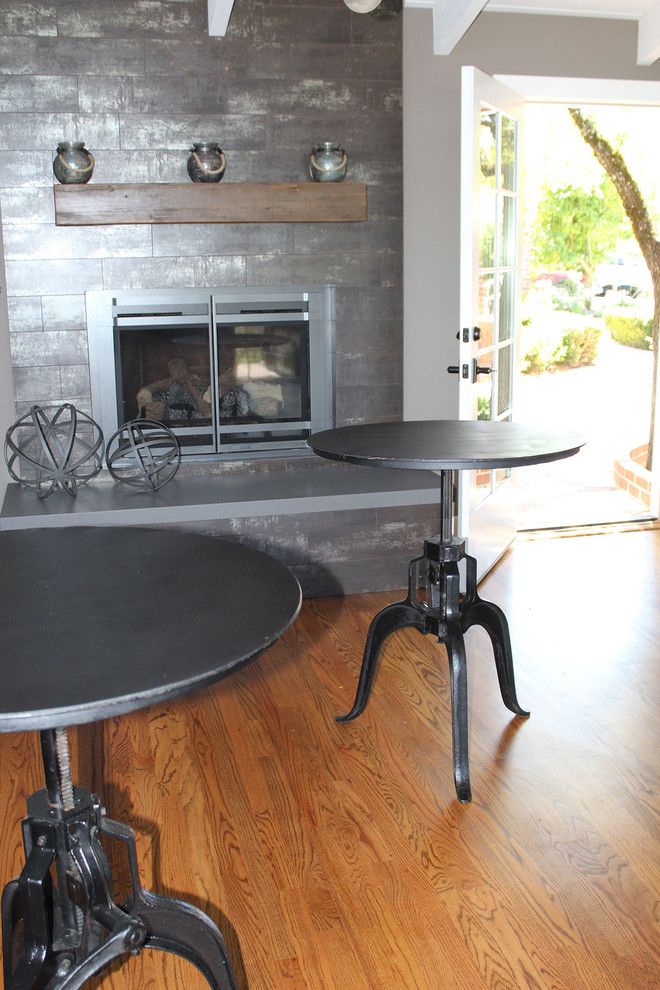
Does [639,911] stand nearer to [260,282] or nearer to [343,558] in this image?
[343,558]

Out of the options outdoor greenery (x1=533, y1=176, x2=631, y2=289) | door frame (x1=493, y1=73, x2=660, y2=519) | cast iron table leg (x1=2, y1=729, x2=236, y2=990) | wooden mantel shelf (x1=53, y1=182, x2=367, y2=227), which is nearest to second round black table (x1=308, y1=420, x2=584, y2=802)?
cast iron table leg (x1=2, y1=729, x2=236, y2=990)

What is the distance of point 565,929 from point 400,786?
616mm

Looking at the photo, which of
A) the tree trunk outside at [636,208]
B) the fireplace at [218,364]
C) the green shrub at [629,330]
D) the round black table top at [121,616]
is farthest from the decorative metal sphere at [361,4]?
the green shrub at [629,330]

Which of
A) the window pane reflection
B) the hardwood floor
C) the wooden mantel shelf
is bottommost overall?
the hardwood floor

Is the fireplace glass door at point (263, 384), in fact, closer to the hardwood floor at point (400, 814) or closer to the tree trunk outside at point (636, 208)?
the hardwood floor at point (400, 814)

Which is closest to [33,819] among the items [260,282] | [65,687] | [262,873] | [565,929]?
[65,687]

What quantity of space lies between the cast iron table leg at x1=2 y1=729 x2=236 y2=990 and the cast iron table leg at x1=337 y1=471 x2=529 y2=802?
3.13 feet

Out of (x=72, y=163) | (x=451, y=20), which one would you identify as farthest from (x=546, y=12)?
(x=72, y=163)

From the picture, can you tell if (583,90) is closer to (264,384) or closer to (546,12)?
(546,12)

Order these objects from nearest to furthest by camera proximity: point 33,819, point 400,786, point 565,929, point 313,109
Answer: point 33,819 < point 565,929 < point 400,786 < point 313,109

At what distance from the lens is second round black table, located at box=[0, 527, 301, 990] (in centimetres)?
119

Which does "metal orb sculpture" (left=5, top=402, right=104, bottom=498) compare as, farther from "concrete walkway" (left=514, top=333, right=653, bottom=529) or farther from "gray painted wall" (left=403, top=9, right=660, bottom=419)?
"concrete walkway" (left=514, top=333, right=653, bottom=529)

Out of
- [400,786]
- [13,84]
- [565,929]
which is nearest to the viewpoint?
[565,929]

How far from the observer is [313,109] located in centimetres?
370
